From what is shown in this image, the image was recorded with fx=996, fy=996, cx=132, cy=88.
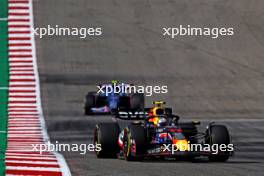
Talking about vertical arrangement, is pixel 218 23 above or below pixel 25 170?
above

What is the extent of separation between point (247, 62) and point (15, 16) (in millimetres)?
11188

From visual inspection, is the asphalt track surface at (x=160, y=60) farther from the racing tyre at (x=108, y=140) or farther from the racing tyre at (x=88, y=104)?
the racing tyre at (x=108, y=140)

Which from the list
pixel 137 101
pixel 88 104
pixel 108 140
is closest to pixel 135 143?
pixel 108 140

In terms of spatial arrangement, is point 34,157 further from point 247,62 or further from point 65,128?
point 247,62

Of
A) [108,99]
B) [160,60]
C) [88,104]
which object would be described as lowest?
[88,104]

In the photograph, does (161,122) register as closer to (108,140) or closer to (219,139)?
(108,140)

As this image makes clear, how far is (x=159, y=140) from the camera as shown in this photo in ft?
64.5

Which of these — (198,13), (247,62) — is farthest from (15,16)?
(247,62)

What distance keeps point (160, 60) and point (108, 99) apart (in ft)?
23.4

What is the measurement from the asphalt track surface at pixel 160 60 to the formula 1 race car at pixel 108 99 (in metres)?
0.60

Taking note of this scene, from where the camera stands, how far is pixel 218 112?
33.8 metres

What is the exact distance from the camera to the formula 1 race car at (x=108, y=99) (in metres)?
33.1

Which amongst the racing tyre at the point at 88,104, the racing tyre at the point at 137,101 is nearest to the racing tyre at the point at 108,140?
the racing tyre at the point at 137,101

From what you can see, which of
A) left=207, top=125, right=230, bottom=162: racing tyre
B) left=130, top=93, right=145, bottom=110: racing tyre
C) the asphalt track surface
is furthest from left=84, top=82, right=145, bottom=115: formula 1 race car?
left=207, top=125, right=230, bottom=162: racing tyre
